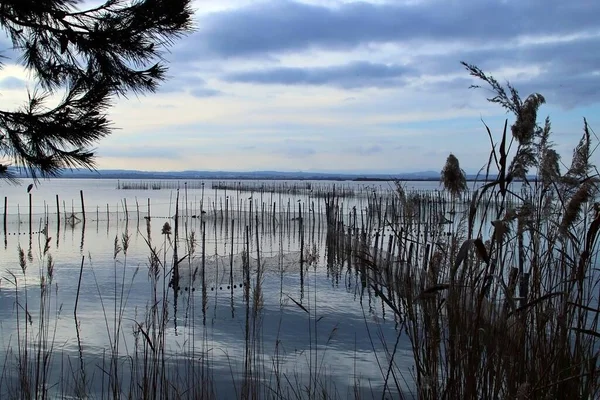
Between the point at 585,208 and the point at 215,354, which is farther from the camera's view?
the point at 215,354

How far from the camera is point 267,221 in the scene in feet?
82.9

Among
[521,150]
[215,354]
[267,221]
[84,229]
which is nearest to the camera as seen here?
[521,150]

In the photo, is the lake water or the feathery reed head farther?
the lake water

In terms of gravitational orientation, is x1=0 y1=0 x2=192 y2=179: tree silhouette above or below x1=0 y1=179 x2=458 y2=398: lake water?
above

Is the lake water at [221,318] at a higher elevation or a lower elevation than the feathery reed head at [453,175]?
lower

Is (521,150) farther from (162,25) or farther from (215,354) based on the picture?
(215,354)

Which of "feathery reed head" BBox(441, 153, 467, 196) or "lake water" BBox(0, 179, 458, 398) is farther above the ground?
"feathery reed head" BBox(441, 153, 467, 196)

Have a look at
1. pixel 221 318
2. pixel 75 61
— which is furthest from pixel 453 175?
pixel 221 318

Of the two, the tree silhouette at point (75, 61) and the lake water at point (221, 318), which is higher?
the tree silhouette at point (75, 61)

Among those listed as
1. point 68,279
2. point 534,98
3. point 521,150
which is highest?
point 534,98

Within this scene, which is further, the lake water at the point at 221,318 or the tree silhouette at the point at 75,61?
the lake water at the point at 221,318

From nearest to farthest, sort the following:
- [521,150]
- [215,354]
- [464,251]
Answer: [464,251] → [521,150] → [215,354]

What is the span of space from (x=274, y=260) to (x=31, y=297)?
214 inches

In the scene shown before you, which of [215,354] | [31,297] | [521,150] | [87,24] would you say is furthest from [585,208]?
[31,297]
